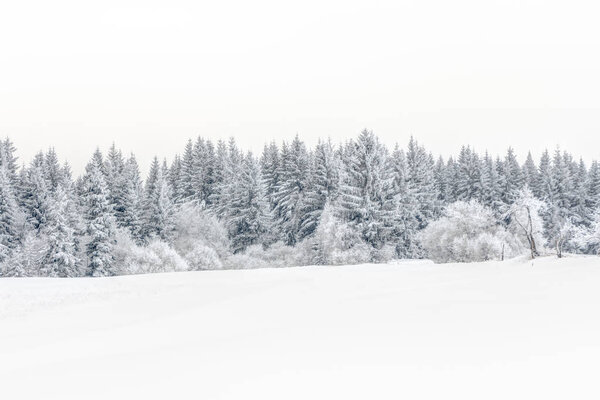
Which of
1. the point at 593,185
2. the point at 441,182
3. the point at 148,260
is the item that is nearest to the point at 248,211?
the point at 148,260

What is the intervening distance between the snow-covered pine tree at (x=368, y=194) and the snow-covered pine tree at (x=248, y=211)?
12743 millimetres

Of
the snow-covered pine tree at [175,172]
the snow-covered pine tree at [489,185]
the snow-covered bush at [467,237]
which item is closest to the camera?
the snow-covered bush at [467,237]

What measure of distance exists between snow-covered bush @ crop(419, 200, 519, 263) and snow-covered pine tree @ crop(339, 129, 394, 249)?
4383 millimetres

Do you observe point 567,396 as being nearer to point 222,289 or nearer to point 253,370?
point 253,370

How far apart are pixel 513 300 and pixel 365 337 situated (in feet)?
8.94

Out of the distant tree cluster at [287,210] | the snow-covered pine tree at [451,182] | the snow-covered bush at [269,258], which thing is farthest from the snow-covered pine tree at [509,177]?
the snow-covered bush at [269,258]

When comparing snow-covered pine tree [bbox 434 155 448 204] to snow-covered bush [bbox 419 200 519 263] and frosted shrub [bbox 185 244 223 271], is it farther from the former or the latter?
frosted shrub [bbox 185 244 223 271]

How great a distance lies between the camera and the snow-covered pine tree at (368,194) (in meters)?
42.0

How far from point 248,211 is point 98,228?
17.4 meters

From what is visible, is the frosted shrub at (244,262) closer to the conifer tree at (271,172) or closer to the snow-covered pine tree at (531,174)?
the conifer tree at (271,172)

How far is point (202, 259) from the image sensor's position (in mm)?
43844

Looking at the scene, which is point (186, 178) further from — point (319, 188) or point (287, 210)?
point (319, 188)

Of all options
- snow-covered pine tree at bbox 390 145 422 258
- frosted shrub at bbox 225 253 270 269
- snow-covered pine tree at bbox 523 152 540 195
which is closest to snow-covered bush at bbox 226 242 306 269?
frosted shrub at bbox 225 253 270 269

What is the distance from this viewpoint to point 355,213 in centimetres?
4322
